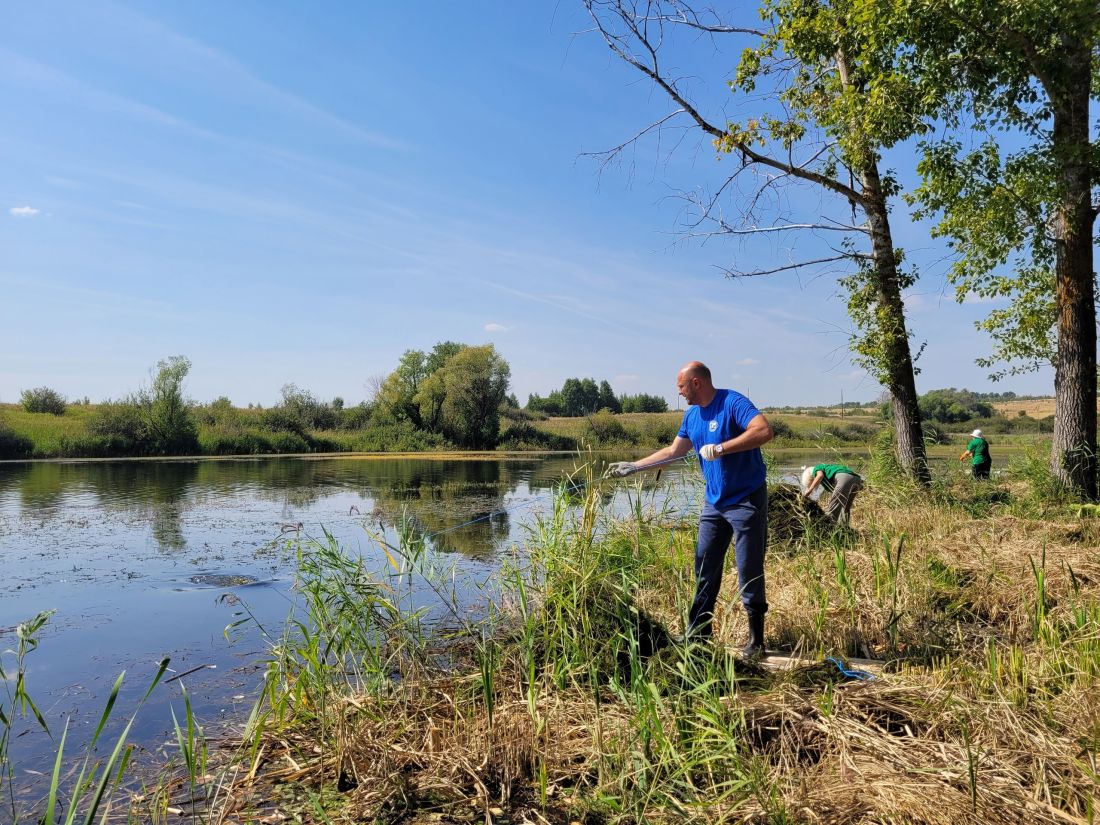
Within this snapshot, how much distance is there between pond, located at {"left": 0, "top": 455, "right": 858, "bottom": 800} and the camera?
18.2 ft

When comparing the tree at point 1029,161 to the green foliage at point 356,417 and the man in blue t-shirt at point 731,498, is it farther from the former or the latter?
the green foliage at point 356,417

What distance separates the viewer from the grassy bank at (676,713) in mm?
2920

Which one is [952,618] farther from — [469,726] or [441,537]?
[441,537]

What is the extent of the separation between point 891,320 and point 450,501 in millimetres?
11681

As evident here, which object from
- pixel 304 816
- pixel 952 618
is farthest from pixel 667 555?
pixel 304 816

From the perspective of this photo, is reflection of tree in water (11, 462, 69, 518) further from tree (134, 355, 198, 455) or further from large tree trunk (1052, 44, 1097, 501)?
large tree trunk (1052, 44, 1097, 501)

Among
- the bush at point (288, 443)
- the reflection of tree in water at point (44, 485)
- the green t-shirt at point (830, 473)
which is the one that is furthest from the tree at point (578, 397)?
the green t-shirt at point (830, 473)

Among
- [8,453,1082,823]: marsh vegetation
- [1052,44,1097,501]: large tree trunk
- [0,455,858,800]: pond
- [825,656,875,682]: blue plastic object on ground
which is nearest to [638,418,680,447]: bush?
[0,455,858,800]: pond

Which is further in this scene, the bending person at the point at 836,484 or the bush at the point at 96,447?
the bush at the point at 96,447

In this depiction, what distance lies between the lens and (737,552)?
4445 mm

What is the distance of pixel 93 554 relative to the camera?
11.1 m

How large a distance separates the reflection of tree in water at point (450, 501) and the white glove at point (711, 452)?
7.20 ft

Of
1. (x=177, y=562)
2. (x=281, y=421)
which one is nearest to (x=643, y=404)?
(x=281, y=421)

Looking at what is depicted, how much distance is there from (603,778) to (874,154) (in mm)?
9602
